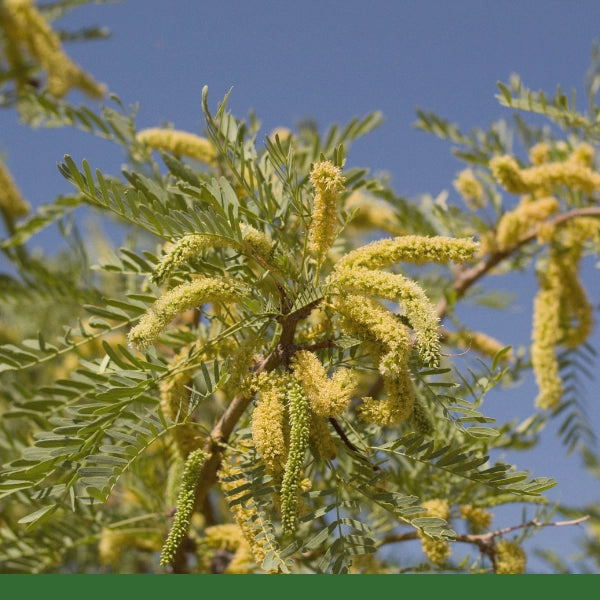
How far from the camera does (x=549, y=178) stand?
1765 mm

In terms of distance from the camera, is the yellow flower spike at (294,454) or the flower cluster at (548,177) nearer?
the yellow flower spike at (294,454)

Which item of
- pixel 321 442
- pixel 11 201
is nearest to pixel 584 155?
pixel 321 442

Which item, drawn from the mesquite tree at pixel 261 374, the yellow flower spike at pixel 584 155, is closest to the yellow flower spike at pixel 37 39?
the mesquite tree at pixel 261 374

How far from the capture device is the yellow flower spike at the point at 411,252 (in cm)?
93

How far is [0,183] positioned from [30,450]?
179 cm

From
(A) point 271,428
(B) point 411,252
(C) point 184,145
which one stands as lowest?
(A) point 271,428

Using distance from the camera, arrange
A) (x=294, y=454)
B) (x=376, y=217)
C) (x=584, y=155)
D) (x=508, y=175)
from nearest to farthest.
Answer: (x=294, y=454) → (x=508, y=175) → (x=584, y=155) → (x=376, y=217)

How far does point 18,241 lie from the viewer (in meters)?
1.72

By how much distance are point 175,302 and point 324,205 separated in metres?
0.24

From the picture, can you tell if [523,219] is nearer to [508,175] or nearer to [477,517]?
[508,175]

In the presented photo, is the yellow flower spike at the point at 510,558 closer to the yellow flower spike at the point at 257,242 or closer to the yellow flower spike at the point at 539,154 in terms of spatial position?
the yellow flower spike at the point at 257,242

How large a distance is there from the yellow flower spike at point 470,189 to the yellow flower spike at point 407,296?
1.12m

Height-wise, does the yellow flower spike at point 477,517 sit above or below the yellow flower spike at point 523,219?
below

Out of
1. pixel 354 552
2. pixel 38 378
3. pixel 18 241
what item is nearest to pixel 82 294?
pixel 18 241
